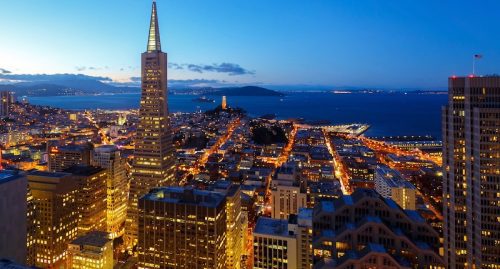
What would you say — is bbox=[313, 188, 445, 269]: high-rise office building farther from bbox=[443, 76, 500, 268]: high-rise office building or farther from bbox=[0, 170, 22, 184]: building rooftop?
bbox=[0, 170, 22, 184]: building rooftop

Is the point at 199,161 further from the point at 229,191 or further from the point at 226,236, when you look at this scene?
the point at 226,236

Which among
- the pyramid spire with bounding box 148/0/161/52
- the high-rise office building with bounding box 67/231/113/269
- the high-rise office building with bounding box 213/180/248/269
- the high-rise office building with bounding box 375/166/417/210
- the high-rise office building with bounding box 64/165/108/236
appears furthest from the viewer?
the pyramid spire with bounding box 148/0/161/52

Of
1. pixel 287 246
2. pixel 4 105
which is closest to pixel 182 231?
pixel 287 246

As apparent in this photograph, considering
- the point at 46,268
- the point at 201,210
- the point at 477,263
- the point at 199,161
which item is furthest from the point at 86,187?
the point at 477,263

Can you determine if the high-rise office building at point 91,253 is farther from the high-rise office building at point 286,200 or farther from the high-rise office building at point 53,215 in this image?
the high-rise office building at point 286,200

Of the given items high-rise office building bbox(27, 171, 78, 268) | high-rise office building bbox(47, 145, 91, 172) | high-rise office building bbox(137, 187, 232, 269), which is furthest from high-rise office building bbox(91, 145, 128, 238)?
high-rise office building bbox(137, 187, 232, 269)

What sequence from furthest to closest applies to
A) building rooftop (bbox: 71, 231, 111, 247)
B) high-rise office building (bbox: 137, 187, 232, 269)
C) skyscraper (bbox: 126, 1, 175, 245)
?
skyscraper (bbox: 126, 1, 175, 245), building rooftop (bbox: 71, 231, 111, 247), high-rise office building (bbox: 137, 187, 232, 269)

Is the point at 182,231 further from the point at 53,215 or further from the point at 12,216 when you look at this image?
the point at 53,215
